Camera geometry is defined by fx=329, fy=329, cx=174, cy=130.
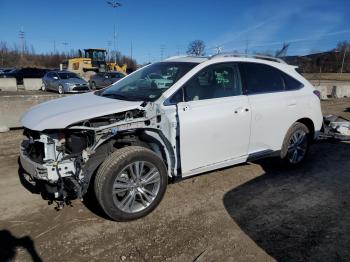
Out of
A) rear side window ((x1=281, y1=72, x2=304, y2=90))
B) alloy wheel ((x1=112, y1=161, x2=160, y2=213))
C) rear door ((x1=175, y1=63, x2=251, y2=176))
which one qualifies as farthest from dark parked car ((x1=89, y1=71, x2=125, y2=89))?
alloy wheel ((x1=112, y1=161, x2=160, y2=213))

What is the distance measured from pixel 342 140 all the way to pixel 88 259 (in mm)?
6389

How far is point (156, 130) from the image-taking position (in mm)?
3992

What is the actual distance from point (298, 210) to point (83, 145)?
2761 millimetres

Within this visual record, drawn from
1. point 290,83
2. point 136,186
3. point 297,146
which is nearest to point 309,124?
point 297,146

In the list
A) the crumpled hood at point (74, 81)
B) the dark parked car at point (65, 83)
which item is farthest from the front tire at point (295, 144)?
the crumpled hood at point (74, 81)

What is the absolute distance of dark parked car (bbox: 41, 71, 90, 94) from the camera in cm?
2245

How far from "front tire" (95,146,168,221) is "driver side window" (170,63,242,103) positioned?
2.71 feet

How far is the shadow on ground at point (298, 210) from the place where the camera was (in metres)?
3.34

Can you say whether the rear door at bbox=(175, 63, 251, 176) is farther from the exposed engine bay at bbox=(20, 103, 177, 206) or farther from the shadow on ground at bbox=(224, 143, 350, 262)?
the shadow on ground at bbox=(224, 143, 350, 262)

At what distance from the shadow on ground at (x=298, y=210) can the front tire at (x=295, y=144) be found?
0.19 metres

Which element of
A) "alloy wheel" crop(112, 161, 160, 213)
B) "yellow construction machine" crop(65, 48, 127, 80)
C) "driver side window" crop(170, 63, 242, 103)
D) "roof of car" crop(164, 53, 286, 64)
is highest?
"yellow construction machine" crop(65, 48, 127, 80)

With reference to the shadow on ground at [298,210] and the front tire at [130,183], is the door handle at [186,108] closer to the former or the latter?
the front tire at [130,183]

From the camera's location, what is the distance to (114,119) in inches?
153

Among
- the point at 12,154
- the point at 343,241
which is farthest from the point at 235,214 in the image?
the point at 12,154
